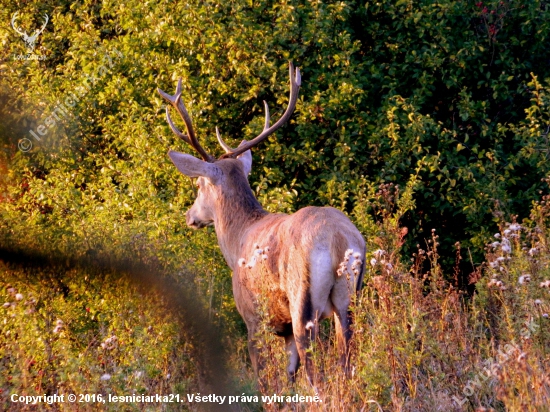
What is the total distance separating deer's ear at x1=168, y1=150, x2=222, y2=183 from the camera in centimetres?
708

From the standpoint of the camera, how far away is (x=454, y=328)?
580cm

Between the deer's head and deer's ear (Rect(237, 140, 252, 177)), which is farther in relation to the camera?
deer's ear (Rect(237, 140, 252, 177))

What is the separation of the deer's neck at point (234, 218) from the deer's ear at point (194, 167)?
22 cm

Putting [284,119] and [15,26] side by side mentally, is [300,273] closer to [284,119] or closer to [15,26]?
[284,119]

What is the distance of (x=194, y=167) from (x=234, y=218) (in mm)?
538

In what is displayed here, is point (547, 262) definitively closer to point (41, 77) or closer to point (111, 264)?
point (111, 264)

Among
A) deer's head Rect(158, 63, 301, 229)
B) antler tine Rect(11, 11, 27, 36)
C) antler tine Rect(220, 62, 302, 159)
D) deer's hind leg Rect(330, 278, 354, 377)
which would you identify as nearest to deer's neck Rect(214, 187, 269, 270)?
deer's head Rect(158, 63, 301, 229)

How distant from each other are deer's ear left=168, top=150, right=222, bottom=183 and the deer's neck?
220mm

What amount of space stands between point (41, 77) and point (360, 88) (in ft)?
13.1

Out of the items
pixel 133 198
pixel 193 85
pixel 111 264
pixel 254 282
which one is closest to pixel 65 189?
pixel 133 198

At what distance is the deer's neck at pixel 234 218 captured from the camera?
23.2ft

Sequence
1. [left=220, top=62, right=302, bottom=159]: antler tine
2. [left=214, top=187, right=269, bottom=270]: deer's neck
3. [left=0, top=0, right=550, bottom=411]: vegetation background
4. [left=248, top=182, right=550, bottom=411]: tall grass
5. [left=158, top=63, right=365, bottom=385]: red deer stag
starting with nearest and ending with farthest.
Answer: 1. [left=248, top=182, right=550, bottom=411]: tall grass
2. [left=158, top=63, right=365, bottom=385]: red deer stag
3. [left=214, top=187, right=269, bottom=270]: deer's neck
4. [left=220, top=62, right=302, bottom=159]: antler tine
5. [left=0, top=0, right=550, bottom=411]: vegetation background

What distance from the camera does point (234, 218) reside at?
282 inches

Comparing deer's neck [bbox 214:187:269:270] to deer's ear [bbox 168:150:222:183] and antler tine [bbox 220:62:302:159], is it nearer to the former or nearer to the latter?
deer's ear [bbox 168:150:222:183]
